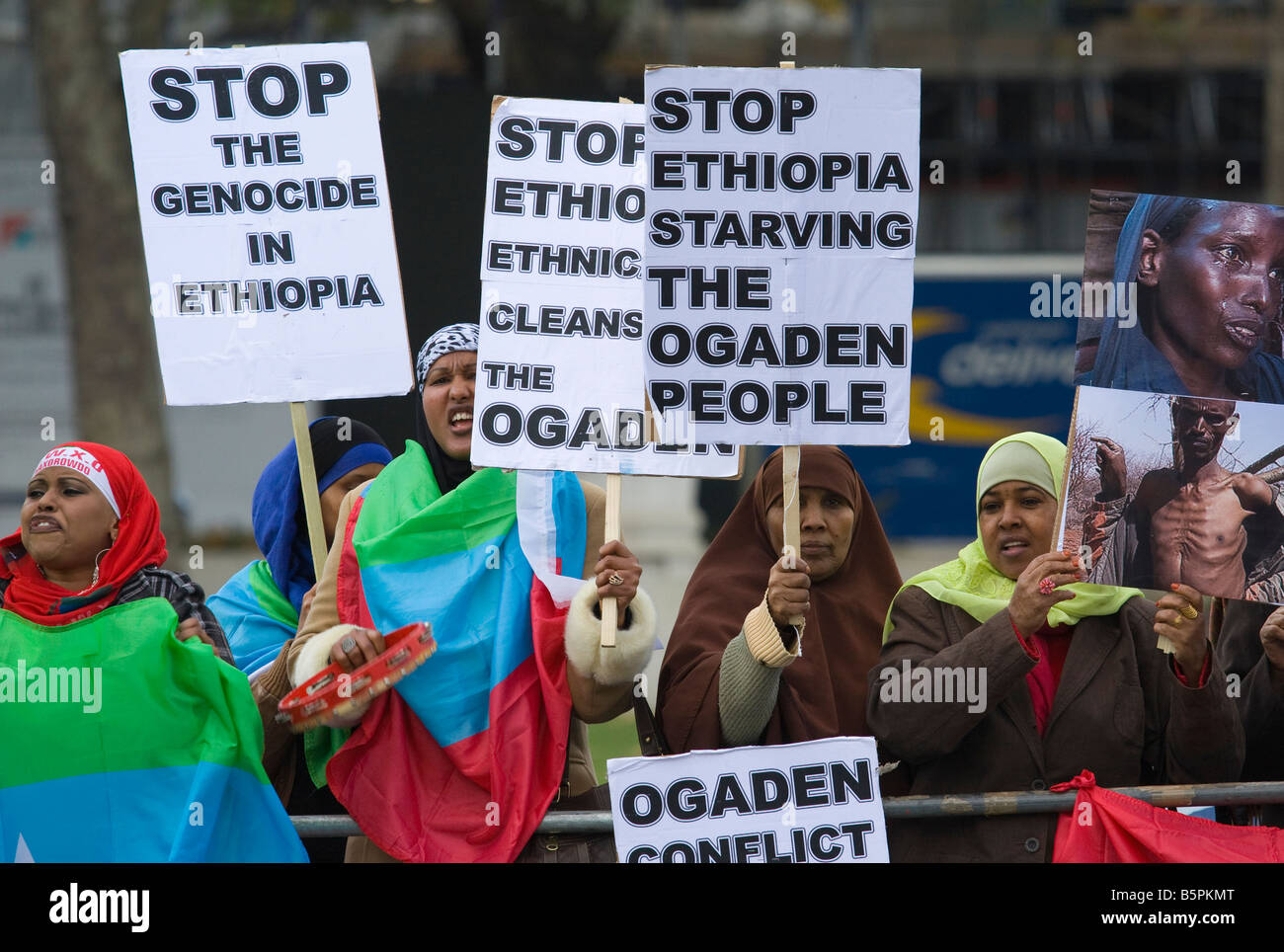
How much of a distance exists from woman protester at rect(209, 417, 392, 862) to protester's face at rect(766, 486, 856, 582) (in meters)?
1.20

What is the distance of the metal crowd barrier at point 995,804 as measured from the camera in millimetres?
3602

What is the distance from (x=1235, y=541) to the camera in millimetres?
3727

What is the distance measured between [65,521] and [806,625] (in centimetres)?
176

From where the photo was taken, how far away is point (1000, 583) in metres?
3.89

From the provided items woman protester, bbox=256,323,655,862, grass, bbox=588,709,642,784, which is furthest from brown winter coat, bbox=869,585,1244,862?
grass, bbox=588,709,642,784

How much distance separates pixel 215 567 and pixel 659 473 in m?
10.8

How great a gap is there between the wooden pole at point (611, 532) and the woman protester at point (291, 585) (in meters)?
0.73

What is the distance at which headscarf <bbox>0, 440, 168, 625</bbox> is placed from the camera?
139 inches

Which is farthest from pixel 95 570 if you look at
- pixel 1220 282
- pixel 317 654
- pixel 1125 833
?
pixel 1220 282

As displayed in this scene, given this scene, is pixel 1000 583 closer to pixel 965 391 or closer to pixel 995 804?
pixel 995 804

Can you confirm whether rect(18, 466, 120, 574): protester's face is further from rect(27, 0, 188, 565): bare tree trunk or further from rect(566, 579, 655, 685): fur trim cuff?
rect(27, 0, 188, 565): bare tree trunk

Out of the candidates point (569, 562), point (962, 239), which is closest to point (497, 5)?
point (962, 239)

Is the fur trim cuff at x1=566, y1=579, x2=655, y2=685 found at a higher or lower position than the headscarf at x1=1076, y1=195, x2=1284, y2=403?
lower

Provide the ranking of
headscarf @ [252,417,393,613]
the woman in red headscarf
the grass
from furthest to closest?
1. the grass
2. headscarf @ [252,417,393,613]
3. the woman in red headscarf
